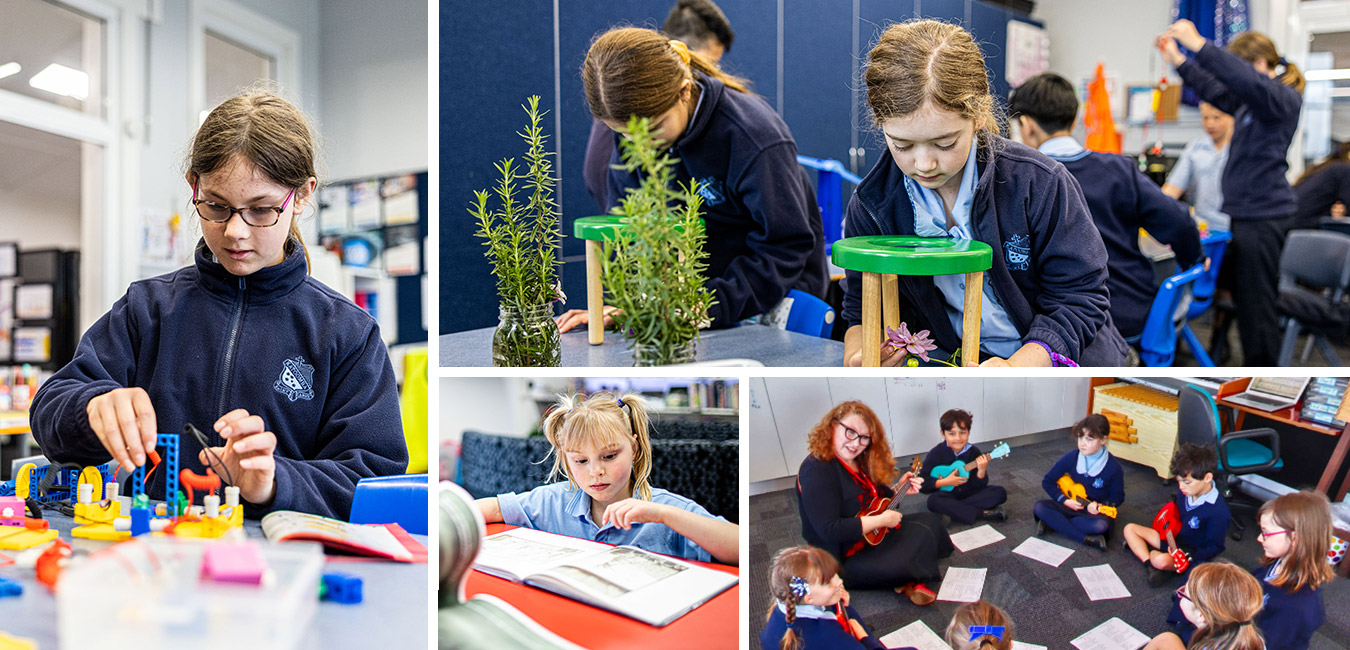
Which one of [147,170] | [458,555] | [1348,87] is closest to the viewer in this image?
[458,555]

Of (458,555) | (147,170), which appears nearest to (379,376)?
(458,555)

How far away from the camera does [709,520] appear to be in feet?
3.24

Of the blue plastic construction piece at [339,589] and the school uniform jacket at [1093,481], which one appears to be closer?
the blue plastic construction piece at [339,589]

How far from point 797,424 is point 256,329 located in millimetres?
654

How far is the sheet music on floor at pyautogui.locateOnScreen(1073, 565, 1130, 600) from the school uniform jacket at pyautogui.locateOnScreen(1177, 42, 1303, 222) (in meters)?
1.69

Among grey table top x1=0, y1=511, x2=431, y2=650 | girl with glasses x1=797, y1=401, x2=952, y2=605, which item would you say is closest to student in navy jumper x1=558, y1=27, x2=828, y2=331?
girl with glasses x1=797, y1=401, x2=952, y2=605

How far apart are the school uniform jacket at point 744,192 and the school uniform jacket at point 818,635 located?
0.45 m

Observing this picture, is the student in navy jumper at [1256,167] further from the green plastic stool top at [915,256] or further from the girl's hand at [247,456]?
the girl's hand at [247,456]

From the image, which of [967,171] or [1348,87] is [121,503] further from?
[1348,87]

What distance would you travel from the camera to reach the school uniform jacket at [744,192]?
4.33 feet

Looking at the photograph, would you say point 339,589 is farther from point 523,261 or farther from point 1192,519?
point 1192,519

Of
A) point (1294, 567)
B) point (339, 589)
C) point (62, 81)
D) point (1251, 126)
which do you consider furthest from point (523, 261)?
point (1251, 126)

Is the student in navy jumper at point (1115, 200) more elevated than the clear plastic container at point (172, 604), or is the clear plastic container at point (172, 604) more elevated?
the student in navy jumper at point (1115, 200)

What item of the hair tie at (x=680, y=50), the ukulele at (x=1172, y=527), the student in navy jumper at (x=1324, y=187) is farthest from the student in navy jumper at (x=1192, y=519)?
the student in navy jumper at (x=1324, y=187)
